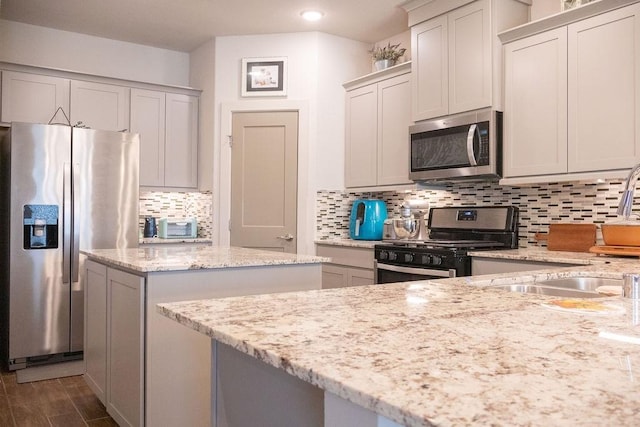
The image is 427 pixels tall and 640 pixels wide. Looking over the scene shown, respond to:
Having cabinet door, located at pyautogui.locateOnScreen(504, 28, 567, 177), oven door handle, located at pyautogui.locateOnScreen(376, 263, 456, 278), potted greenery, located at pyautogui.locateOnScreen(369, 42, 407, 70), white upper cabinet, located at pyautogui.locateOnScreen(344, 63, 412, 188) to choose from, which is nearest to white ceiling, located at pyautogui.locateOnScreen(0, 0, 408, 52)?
potted greenery, located at pyautogui.locateOnScreen(369, 42, 407, 70)

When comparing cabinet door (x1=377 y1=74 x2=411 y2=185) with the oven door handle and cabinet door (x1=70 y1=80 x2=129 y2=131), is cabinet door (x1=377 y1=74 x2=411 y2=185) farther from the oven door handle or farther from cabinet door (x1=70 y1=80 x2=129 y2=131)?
cabinet door (x1=70 y1=80 x2=129 y2=131)

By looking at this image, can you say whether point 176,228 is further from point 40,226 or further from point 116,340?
point 116,340

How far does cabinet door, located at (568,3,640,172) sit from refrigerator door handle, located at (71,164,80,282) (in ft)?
10.7

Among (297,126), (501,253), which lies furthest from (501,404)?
(297,126)

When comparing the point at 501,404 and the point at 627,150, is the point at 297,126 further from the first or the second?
the point at 501,404

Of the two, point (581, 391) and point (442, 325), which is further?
point (442, 325)

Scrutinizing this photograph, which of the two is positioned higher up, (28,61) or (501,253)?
(28,61)

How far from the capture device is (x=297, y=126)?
448 centimetres

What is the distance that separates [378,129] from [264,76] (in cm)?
112

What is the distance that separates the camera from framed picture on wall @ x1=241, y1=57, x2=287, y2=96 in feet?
14.9

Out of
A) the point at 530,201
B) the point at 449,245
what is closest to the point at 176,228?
the point at 449,245

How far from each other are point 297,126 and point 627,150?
101 inches

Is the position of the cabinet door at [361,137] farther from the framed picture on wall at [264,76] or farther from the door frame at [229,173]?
the framed picture on wall at [264,76]

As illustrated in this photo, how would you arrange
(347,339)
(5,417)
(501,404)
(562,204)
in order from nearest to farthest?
(501,404), (347,339), (5,417), (562,204)
